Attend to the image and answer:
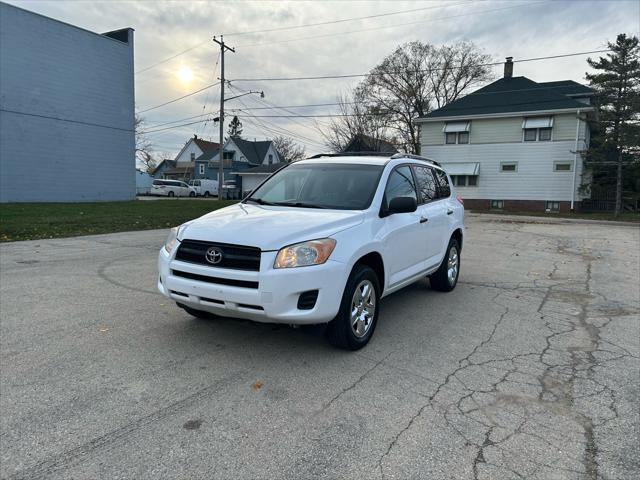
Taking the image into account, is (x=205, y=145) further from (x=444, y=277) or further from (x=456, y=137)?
(x=444, y=277)

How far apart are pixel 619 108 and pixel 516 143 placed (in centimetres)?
604

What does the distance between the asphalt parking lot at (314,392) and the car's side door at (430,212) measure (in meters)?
0.70

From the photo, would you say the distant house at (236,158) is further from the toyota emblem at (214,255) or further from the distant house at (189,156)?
the toyota emblem at (214,255)

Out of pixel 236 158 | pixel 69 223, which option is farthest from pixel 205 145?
pixel 69 223

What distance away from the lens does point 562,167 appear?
29.5m

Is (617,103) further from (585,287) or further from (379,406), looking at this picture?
(379,406)

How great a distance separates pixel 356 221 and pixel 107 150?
27.6 metres

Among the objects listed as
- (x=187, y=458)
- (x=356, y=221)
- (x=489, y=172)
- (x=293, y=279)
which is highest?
(x=489, y=172)

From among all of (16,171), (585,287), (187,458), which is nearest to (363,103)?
(16,171)

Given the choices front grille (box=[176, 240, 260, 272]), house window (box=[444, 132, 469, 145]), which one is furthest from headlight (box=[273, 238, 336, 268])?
house window (box=[444, 132, 469, 145])

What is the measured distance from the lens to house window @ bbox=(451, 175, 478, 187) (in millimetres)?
32969

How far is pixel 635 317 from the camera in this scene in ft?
18.7

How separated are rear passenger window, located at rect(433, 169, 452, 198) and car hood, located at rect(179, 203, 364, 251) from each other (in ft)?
8.62

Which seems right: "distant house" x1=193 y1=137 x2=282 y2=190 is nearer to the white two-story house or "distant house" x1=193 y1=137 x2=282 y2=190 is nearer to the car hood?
the white two-story house
